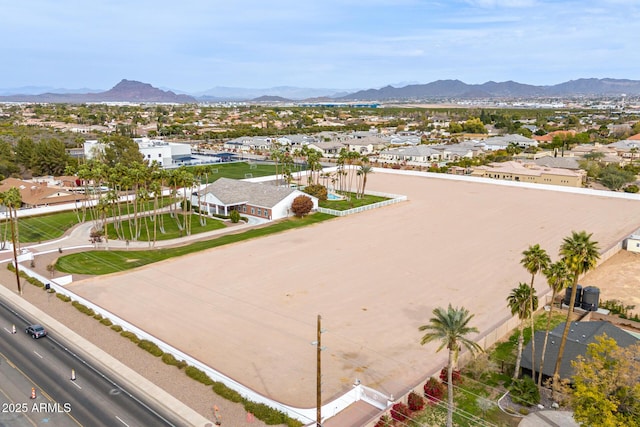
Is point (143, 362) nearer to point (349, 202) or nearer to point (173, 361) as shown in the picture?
point (173, 361)

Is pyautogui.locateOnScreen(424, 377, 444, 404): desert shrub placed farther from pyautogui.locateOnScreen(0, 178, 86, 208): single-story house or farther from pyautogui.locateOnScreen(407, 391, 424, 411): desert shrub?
pyautogui.locateOnScreen(0, 178, 86, 208): single-story house

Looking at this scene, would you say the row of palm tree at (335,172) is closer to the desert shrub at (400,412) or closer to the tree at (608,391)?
the desert shrub at (400,412)

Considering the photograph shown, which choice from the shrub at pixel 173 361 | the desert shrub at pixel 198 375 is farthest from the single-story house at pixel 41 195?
the desert shrub at pixel 198 375

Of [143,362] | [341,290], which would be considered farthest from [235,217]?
[143,362]

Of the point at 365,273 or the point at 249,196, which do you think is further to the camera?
the point at 249,196

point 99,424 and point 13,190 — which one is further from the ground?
point 13,190

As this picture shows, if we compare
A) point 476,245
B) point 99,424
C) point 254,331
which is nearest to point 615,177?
point 476,245

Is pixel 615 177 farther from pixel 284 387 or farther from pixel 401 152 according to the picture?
pixel 284 387
